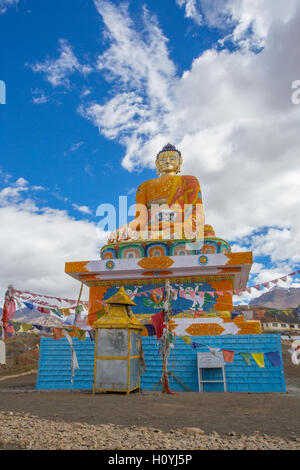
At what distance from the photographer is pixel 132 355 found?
8867mm

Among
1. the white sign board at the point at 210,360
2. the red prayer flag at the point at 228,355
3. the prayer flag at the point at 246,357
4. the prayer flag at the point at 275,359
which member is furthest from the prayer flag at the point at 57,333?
the prayer flag at the point at 275,359

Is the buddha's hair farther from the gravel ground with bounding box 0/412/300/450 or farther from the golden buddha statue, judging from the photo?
the gravel ground with bounding box 0/412/300/450

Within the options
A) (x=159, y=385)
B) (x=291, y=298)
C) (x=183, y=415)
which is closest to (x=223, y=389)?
(x=159, y=385)

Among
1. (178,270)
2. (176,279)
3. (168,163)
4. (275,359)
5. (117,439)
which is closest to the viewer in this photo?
(117,439)

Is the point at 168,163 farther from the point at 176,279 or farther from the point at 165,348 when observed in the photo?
the point at 165,348

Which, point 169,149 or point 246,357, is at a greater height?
point 169,149

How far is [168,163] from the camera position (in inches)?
769

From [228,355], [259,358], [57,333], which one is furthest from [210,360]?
[57,333]

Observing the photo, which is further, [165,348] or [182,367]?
[182,367]

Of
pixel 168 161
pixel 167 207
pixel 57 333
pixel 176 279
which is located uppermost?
pixel 168 161

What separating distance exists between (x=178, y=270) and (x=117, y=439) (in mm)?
9628

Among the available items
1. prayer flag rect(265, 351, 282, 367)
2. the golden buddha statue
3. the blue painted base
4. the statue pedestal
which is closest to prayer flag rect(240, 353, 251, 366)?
the blue painted base

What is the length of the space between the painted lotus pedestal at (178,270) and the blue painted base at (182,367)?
786 mm

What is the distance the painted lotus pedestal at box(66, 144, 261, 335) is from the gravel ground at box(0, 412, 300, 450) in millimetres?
6866
